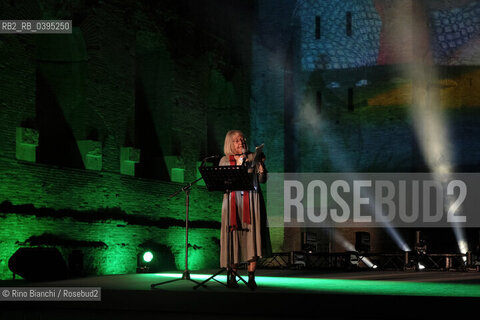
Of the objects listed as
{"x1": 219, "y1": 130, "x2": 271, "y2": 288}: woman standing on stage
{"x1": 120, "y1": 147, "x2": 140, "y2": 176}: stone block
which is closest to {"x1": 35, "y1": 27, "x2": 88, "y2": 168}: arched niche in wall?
{"x1": 120, "y1": 147, "x2": 140, "y2": 176}: stone block

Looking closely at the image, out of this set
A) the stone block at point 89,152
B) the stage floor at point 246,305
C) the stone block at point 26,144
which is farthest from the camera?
the stone block at point 89,152

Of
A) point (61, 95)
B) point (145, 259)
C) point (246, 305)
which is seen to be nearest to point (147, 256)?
point (145, 259)

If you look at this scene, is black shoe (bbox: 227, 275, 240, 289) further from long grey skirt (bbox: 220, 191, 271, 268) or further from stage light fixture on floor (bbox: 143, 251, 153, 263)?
stage light fixture on floor (bbox: 143, 251, 153, 263)

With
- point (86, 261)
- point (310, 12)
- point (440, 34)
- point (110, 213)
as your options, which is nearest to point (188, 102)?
point (110, 213)

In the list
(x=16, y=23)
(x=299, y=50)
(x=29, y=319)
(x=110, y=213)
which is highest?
(x=299, y=50)

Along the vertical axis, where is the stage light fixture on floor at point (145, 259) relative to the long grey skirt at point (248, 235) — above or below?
below

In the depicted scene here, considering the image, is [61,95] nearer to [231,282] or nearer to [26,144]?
[26,144]

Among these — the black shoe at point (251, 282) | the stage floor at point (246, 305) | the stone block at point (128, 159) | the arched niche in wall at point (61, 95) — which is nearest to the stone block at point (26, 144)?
the arched niche in wall at point (61, 95)

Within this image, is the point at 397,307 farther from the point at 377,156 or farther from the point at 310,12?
the point at 310,12

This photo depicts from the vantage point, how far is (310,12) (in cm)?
2080

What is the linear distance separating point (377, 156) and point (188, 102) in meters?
6.72

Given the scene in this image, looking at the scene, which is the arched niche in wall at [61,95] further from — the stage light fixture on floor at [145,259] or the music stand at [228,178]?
the music stand at [228,178]

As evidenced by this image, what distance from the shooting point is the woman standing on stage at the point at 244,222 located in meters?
8.23

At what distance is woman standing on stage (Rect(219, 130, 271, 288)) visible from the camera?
324 inches
